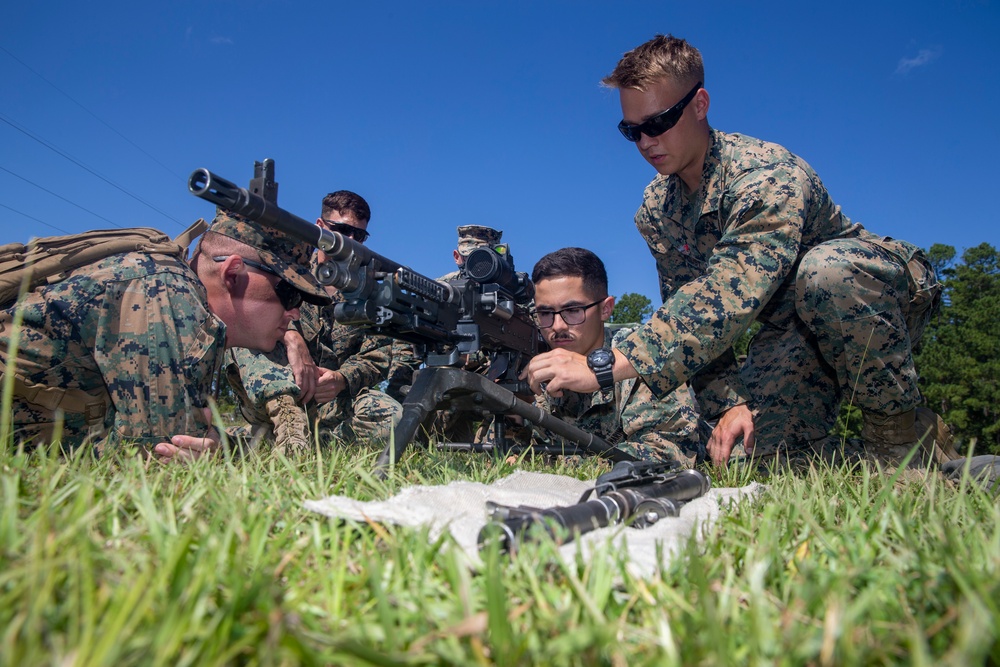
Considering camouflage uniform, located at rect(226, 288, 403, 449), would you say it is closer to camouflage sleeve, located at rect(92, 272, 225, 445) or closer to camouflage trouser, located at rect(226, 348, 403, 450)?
camouflage trouser, located at rect(226, 348, 403, 450)

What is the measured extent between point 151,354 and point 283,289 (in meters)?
1.23

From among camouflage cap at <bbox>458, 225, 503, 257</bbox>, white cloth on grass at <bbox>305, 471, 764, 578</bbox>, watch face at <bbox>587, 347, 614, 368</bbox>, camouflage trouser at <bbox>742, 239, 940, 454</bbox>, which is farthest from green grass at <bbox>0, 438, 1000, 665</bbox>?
camouflage cap at <bbox>458, 225, 503, 257</bbox>

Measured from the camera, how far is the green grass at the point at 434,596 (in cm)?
89

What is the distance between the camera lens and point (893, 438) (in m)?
3.87

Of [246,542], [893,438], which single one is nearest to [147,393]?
[246,542]

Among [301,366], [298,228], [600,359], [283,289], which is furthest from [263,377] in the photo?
[600,359]

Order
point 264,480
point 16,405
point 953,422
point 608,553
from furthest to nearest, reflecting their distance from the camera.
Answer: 1. point 953,422
2. point 16,405
3. point 264,480
4. point 608,553

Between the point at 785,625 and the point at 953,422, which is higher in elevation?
the point at 953,422

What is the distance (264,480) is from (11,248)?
6.15 ft

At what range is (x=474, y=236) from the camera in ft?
26.6

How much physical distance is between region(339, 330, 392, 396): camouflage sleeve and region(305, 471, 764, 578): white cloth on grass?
410 cm

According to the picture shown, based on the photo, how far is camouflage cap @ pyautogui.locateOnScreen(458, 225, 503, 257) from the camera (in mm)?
8031

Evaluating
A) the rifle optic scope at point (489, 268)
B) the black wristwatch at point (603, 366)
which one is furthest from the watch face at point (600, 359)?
the rifle optic scope at point (489, 268)

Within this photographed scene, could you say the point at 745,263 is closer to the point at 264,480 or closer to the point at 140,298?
the point at 264,480
